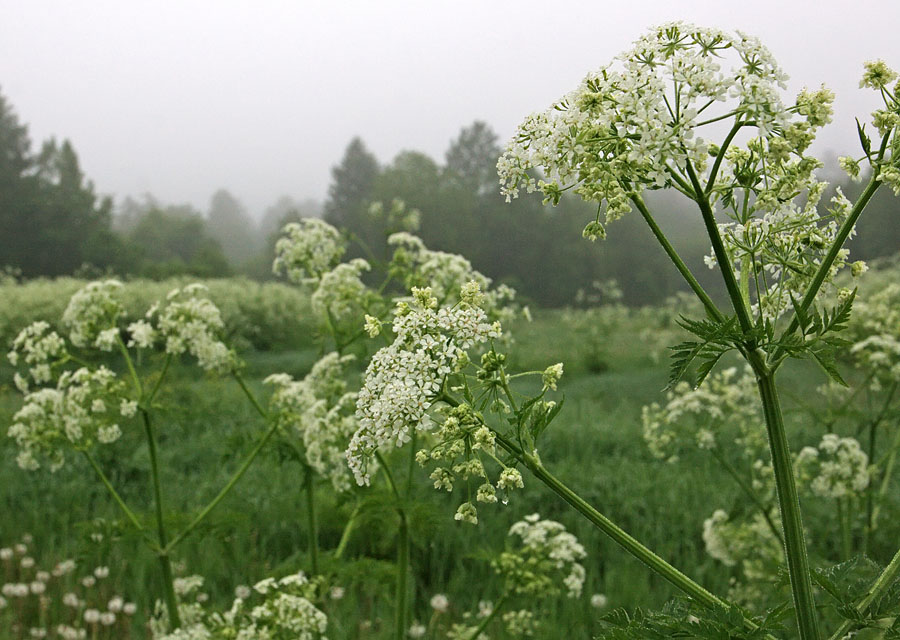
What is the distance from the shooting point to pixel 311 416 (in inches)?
134

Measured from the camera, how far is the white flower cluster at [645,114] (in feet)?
4.65

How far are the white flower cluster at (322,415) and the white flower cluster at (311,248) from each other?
0.75 metres

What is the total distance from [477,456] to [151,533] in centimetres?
234

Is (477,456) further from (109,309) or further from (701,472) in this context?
(701,472)

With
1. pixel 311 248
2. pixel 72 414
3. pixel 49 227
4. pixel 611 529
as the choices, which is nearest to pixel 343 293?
pixel 311 248

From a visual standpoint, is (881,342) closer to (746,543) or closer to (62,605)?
(746,543)

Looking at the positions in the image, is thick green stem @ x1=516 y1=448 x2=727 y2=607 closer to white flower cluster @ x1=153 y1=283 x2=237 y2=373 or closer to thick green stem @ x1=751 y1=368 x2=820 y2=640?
thick green stem @ x1=751 y1=368 x2=820 y2=640

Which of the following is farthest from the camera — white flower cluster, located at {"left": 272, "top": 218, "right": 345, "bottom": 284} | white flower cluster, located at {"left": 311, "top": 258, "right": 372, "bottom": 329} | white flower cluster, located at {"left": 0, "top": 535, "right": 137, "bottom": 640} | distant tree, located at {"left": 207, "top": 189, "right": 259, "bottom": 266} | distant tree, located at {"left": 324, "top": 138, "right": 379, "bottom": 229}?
distant tree, located at {"left": 207, "top": 189, "right": 259, "bottom": 266}

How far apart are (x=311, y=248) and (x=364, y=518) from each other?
1759 millimetres

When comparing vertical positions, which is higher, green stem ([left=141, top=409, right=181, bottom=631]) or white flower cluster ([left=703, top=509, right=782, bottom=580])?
green stem ([left=141, top=409, right=181, bottom=631])

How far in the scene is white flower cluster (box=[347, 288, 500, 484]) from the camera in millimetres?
1512

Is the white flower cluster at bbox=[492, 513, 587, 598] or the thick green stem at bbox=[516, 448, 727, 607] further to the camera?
the white flower cluster at bbox=[492, 513, 587, 598]

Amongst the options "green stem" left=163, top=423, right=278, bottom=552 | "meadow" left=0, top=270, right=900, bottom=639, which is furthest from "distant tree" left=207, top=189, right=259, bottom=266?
"green stem" left=163, top=423, right=278, bottom=552

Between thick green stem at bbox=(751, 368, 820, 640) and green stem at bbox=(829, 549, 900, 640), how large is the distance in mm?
76
